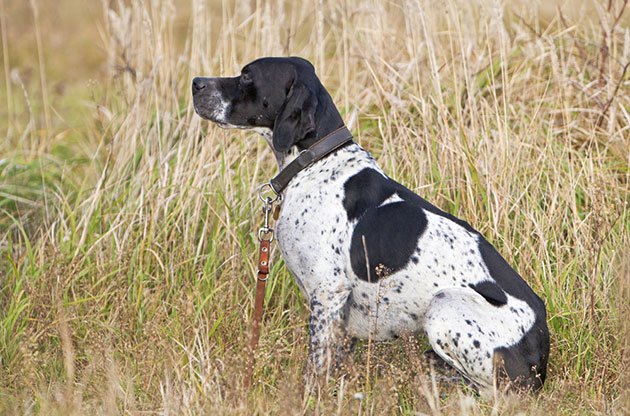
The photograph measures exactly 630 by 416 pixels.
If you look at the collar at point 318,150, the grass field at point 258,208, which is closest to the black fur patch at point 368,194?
the collar at point 318,150

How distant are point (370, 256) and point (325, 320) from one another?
1.10 feet

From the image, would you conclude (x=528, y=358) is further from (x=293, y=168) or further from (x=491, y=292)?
(x=293, y=168)

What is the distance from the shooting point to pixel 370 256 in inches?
151

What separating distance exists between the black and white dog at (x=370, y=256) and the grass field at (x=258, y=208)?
6.8 inches

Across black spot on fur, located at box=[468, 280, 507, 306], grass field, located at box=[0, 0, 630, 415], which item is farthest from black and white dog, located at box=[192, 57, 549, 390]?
grass field, located at box=[0, 0, 630, 415]

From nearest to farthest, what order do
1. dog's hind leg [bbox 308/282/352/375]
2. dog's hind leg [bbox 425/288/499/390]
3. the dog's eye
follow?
dog's hind leg [bbox 425/288/499/390], dog's hind leg [bbox 308/282/352/375], the dog's eye

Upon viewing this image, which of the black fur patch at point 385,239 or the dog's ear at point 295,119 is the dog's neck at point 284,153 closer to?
the dog's ear at point 295,119

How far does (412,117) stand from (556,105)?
85cm

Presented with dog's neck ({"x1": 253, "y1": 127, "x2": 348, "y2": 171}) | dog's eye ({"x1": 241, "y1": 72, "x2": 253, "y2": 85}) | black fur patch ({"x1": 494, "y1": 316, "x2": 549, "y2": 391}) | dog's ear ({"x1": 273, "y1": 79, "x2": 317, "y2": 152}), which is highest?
dog's eye ({"x1": 241, "y1": 72, "x2": 253, "y2": 85})

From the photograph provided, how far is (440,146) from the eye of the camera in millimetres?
4988

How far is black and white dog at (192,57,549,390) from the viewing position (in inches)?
145

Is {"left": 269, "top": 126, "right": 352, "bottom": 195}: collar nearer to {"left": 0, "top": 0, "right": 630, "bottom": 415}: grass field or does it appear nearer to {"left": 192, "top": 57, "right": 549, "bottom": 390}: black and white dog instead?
{"left": 192, "top": 57, "right": 549, "bottom": 390}: black and white dog

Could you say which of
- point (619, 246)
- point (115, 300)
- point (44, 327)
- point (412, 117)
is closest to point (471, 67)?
point (412, 117)

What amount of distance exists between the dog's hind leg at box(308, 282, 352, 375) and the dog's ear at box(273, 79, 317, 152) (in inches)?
25.5
